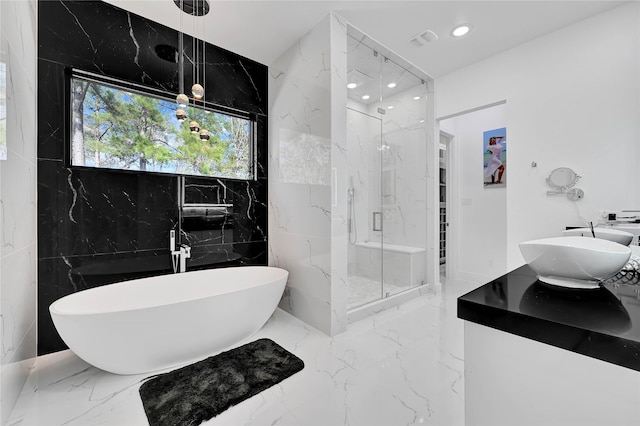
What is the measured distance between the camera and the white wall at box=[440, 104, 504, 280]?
12.7 feet

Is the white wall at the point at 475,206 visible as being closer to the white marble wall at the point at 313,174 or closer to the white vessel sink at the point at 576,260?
the white marble wall at the point at 313,174

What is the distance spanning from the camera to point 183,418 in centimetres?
147

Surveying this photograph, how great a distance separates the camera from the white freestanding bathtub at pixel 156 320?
1.61 metres

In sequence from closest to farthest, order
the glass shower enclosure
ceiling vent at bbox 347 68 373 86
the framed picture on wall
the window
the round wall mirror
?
1. the window
2. the round wall mirror
3. ceiling vent at bbox 347 68 373 86
4. the glass shower enclosure
5. the framed picture on wall

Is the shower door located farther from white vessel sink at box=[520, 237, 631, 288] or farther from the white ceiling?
white vessel sink at box=[520, 237, 631, 288]

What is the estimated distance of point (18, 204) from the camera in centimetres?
169

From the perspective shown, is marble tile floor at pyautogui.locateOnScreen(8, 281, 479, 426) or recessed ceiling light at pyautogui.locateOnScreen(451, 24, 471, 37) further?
recessed ceiling light at pyautogui.locateOnScreen(451, 24, 471, 37)

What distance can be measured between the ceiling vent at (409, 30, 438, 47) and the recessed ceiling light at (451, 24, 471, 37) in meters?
0.18

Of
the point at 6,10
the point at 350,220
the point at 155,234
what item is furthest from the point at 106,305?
the point at 350,220

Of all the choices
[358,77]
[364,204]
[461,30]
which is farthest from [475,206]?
[358,77]

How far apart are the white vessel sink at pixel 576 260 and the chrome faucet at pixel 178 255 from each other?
8.72 feet

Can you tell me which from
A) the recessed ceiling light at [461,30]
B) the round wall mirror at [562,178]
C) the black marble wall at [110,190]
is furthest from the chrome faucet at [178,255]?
the round wall mirror at [562,178]

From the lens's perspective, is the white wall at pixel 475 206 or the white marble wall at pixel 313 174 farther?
the white wall at pixel 475 206

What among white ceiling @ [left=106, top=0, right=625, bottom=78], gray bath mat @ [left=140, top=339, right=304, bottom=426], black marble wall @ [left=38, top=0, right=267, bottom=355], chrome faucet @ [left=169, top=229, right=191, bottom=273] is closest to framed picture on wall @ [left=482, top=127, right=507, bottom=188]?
white ceiling @ [left=106, top=0, right=625, bottom=78]
